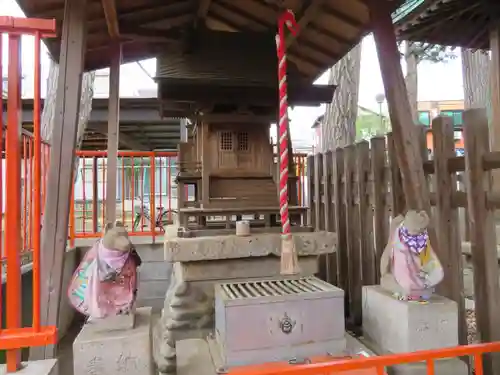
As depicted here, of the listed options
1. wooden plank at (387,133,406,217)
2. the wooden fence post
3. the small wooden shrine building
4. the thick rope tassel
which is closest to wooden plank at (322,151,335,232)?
the small wooden shrine building

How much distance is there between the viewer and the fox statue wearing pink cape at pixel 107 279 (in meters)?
2.96

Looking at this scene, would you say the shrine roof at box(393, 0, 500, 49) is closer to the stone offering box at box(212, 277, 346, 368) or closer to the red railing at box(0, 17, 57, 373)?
the stone offering box at box(212, 277, 346, 368)

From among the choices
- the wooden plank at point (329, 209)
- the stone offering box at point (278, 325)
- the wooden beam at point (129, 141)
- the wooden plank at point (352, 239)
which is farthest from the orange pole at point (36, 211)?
the wooden beam at point (129, 141)

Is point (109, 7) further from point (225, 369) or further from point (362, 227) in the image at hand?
point (362, 227)

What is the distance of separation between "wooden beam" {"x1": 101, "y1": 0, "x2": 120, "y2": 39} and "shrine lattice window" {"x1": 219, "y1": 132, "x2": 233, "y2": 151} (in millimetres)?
1772

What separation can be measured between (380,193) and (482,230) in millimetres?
1555

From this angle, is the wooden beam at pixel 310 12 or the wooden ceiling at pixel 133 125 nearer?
the wooden beam at pixel 310 12

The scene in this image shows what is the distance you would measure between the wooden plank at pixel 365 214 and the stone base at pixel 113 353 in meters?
3.31

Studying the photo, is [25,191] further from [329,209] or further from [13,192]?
[329,209]

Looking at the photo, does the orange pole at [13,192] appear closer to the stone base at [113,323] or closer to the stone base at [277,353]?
the stone base at [113,323]

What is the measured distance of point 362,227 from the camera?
5.35 meters

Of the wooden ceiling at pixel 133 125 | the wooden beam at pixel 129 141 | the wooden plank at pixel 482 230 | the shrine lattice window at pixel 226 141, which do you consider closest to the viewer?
the wooden plank at pixel 482 230

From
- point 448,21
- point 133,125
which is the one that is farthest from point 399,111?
point 133,125

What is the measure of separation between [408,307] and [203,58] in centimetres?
368
